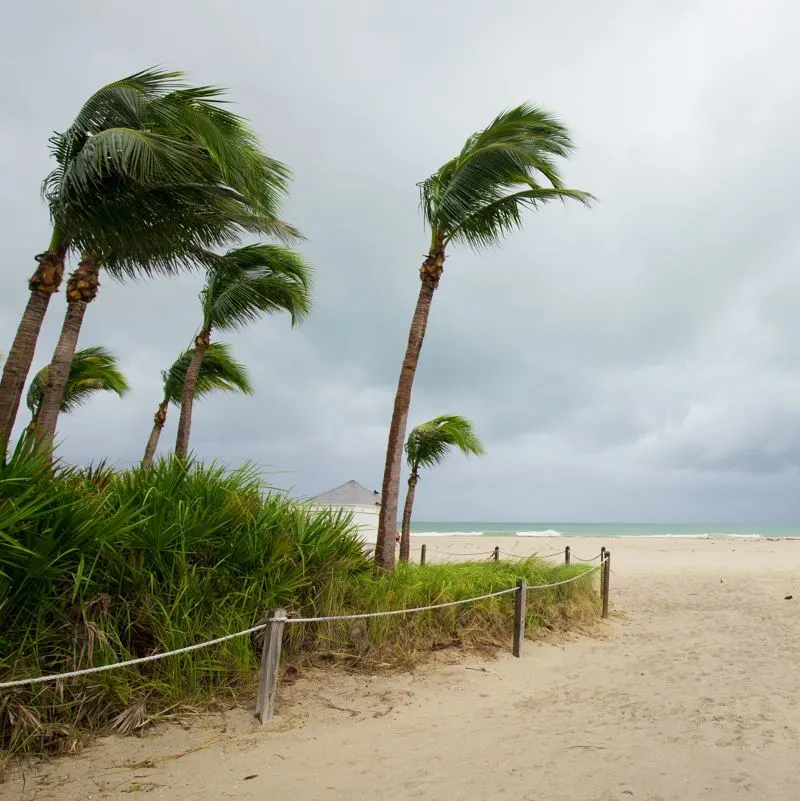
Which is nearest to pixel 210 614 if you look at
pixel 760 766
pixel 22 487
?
pixel 22 487

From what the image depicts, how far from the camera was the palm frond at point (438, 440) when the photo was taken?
14281 mm

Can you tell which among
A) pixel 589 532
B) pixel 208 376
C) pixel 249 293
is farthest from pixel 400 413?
pixel 589 532

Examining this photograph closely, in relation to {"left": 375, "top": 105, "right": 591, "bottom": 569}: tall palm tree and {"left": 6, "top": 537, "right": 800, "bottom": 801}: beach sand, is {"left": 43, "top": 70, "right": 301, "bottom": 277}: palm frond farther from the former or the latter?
{"left": 6, "top": 537, "right": 800, "bottom": 801}: beach sand

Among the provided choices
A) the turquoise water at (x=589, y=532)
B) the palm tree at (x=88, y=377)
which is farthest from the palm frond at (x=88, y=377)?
the turquoise water at (x=589, y=532)

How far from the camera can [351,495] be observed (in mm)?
21391

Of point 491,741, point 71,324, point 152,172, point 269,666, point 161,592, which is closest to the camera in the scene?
point 491,741

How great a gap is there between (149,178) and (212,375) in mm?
10332

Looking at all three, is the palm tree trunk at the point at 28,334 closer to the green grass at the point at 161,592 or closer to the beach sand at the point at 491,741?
the green grass at the point at 161,592

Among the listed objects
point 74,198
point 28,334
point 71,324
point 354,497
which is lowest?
point 354,497

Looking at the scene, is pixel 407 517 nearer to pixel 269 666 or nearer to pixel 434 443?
pixel 434 443

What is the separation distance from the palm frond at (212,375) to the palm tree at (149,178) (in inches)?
301

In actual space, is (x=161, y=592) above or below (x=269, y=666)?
above

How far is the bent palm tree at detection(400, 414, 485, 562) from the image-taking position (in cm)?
1417

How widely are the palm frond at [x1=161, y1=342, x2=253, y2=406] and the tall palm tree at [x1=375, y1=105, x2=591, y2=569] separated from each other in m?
8.38
